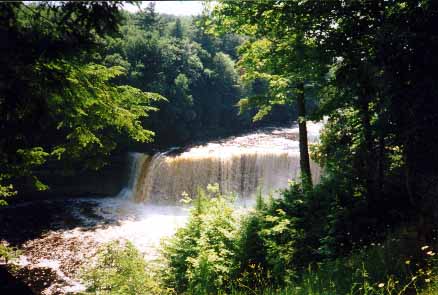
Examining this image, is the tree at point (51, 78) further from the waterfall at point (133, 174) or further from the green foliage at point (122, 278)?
the waterfall at point (133, 174)

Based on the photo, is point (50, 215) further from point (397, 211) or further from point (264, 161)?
point (397, 211)

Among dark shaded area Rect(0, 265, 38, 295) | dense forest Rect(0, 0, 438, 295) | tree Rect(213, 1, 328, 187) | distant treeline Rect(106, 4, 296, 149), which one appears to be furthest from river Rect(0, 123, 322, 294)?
tree Rect(213, 1, 328, 187)

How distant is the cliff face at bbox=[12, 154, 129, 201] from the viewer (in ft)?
83.3

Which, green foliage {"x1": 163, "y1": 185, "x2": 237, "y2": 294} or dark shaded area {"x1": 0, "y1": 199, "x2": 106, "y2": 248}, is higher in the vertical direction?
green foliage {"x1": 163, "y1": 185, "x2": 237, "y2": 294}

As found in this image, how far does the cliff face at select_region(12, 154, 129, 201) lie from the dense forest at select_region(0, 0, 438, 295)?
16171mm

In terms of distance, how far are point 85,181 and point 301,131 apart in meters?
19.6

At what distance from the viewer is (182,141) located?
35.2 metres

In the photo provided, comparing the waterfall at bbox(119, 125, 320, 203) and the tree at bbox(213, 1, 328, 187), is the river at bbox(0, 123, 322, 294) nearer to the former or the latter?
the waterfall at bbox(119, 125, 320, 203)

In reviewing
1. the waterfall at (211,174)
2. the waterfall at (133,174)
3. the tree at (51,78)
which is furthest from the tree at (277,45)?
the waterfall at (133,174)

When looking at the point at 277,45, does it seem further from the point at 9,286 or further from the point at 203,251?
the point at 9,286

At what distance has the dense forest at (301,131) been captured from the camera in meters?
4.23

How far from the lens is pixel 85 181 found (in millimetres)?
26531

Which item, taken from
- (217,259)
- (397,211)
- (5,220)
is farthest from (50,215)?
(397,211)

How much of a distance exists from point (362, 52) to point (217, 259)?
5.84m
